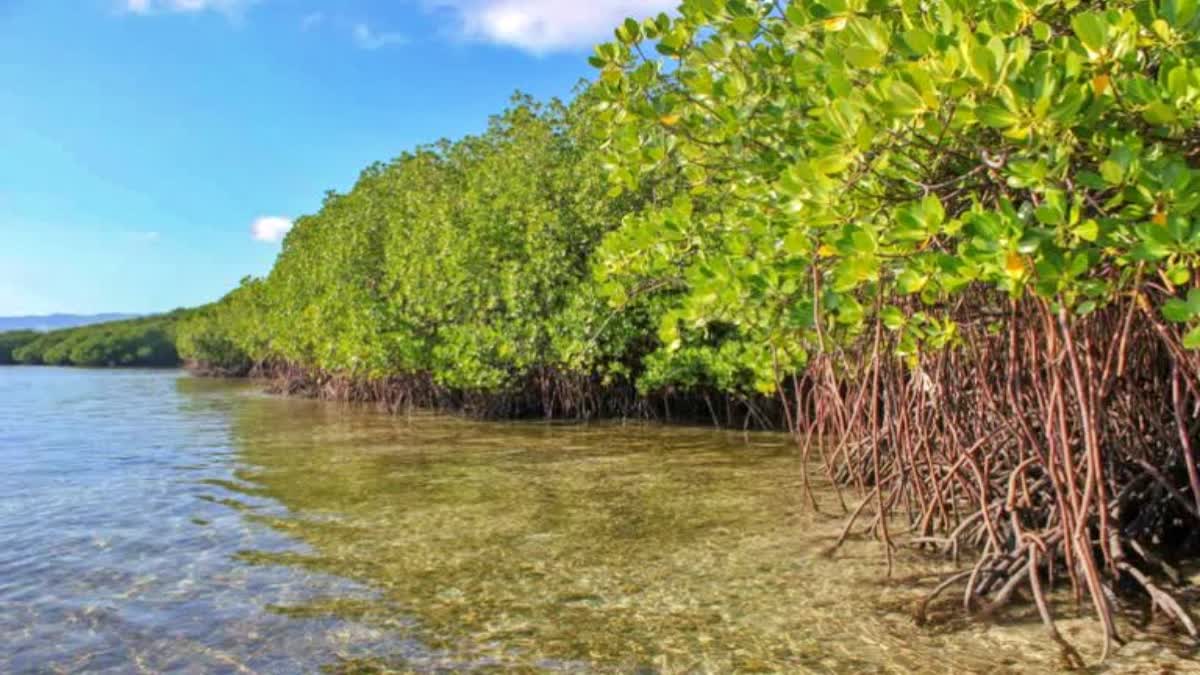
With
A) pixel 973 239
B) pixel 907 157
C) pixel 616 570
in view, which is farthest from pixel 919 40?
pixel 616 570

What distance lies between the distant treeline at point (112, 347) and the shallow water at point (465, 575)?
44954mm

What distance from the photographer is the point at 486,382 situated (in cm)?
1323

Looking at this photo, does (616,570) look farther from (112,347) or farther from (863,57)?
(112,347)

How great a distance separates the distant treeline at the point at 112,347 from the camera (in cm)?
4878

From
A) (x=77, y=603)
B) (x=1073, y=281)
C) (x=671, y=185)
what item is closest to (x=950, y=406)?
(x=1073, y=281)

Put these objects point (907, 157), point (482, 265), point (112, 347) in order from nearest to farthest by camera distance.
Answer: point (907, 157), point (482, 265), point (112, 347)

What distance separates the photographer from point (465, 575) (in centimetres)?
439

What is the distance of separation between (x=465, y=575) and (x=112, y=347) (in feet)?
169

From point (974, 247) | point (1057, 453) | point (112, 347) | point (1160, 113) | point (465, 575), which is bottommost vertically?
point (465, 575)

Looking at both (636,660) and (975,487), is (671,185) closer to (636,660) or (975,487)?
(975,487)

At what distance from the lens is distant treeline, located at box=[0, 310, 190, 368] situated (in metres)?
48.8

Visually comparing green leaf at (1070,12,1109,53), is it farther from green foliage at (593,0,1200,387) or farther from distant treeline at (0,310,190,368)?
A: distant treeline at (0,310,190,368)

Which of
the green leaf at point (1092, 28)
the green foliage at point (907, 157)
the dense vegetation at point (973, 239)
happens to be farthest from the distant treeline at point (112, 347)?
the green leaf at point (1092, 28)

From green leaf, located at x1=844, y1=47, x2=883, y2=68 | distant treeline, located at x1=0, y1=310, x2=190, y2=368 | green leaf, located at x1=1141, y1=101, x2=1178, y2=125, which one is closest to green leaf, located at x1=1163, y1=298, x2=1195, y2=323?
green leaf, located at x1=1141, y1=101, x2=1178, y2=125
